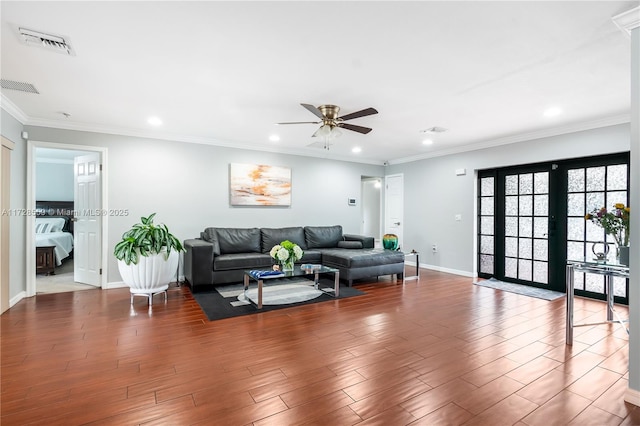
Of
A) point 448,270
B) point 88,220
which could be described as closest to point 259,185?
point 88,220

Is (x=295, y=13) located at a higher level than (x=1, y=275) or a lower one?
higher

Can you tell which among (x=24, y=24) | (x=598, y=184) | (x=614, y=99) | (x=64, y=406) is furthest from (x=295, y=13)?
(x=598, y=184)

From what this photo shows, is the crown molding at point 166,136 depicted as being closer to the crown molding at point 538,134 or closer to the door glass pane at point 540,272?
the crown molding at point 538,134

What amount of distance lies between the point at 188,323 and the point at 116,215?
102 inches

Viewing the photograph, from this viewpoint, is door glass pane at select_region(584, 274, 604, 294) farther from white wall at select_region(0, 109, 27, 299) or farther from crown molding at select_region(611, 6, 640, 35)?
white wall at select_region(0, 109, 27, 299)

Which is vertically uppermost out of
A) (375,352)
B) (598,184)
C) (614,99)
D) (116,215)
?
(614,99)

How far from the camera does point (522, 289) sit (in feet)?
16.1

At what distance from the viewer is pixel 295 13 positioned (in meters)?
2.03

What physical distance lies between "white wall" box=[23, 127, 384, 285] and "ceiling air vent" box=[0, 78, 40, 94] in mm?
1356

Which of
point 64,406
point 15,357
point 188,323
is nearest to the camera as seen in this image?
point 64,406

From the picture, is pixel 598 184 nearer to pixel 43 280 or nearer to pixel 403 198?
pixel 403 198

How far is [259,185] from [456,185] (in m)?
3.83

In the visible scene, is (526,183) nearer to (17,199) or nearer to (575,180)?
(575,180)

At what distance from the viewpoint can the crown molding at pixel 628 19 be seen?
194cm
